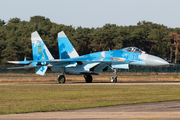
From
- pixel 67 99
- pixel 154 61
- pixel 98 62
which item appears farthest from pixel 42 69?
pixel 67 99

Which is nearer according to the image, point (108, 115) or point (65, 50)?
point (108, 115)

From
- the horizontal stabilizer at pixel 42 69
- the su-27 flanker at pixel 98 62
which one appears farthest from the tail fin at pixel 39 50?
the horizontal stabilizer at pixel 42 69

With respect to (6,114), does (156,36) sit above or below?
above

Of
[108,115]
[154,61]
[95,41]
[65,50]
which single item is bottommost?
[108,115]

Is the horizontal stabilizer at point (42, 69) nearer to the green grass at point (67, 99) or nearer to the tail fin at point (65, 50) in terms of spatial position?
the tail fin at point (65, 50)

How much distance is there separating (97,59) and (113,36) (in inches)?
2180

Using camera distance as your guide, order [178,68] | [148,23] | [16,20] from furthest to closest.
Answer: [148,23]
[16,20]
[178,68]

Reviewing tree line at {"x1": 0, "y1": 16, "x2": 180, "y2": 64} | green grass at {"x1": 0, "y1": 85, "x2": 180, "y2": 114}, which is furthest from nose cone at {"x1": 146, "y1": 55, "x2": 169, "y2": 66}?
tree line at {"x1": 0, "y1": 16, "x2": 180, "y2": 64}

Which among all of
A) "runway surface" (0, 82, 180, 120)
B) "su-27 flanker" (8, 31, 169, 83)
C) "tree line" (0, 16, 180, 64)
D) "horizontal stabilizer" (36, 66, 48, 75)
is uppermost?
"tree line" (0, 16, 180, 64)

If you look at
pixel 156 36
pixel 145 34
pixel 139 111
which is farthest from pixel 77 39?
pixel 139 111

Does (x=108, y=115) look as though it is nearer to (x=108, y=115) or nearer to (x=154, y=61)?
(x=108, y=115)

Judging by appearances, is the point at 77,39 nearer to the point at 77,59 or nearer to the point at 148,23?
the point at 77,59

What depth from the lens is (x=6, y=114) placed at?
36.9ft

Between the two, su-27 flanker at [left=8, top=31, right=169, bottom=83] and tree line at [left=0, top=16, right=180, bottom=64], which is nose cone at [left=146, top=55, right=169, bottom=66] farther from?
tree line at [left=0, top=16, right=180, bottom=64]
